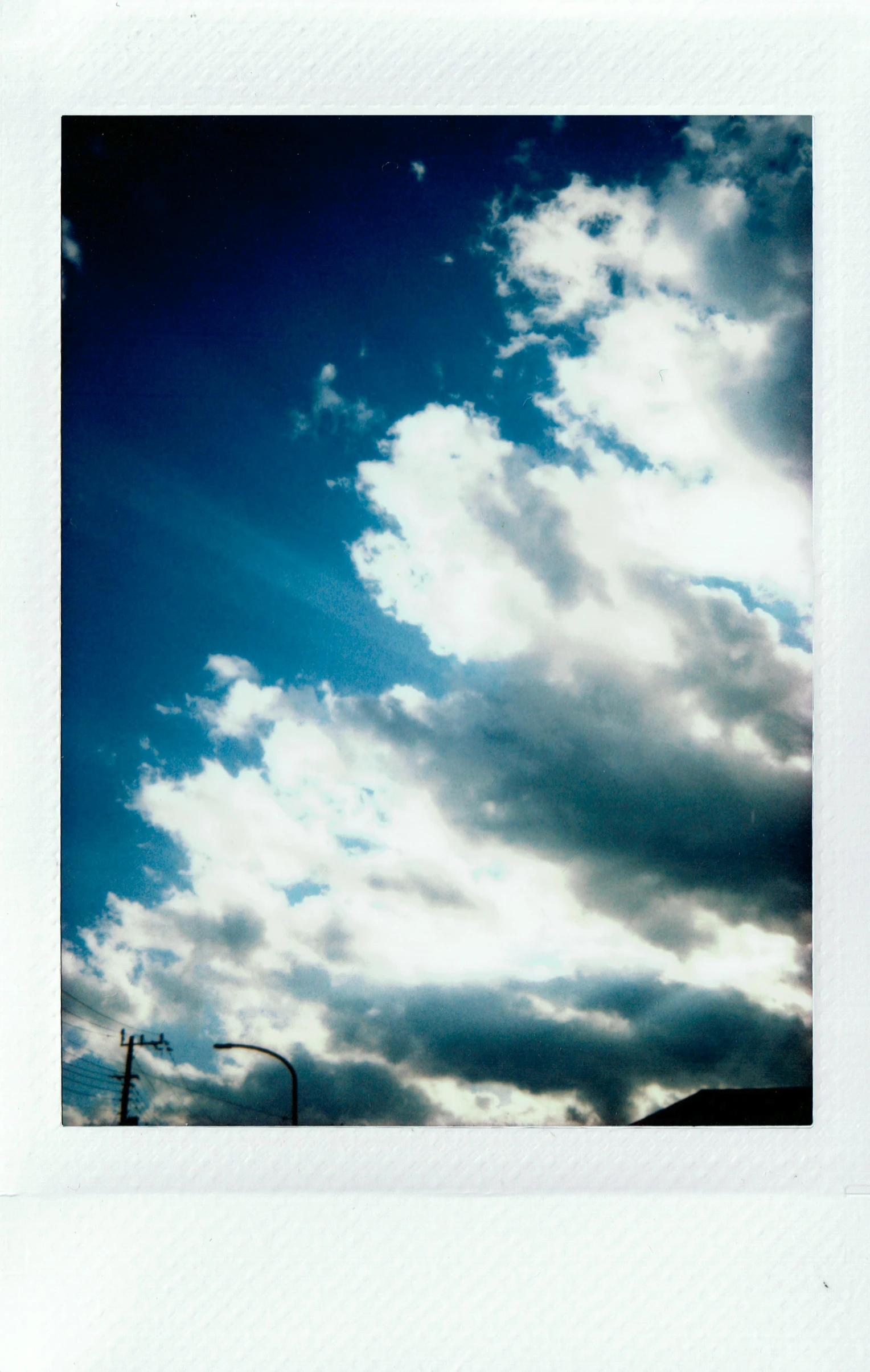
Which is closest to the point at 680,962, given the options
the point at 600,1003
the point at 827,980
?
the point at 600,1003

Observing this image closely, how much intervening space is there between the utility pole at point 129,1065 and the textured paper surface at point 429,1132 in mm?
37

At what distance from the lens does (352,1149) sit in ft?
4.75

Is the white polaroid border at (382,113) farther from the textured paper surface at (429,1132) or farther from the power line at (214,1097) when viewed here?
the power line at (214,1097)

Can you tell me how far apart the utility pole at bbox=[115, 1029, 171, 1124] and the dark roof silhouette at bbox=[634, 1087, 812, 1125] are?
78 centimetres

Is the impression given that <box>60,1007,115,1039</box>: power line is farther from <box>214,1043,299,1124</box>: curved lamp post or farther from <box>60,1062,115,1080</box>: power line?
<box>214,1043,299,1124</box>: curved lamp post

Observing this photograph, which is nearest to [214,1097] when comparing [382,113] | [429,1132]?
[429,1132]

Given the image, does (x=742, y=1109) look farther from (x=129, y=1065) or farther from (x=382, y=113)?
(x=382, y=113)

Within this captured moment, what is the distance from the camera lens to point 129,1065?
1.43m

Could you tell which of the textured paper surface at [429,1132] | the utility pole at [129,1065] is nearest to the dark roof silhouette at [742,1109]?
the textured paper surface at [429,1132]

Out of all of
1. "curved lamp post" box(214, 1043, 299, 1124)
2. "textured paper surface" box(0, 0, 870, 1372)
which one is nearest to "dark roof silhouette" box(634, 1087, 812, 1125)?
"textured paper surface" box(0, 0, 870, 1372)

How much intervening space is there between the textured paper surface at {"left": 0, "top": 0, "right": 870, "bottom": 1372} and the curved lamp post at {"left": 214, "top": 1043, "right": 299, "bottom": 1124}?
44mm

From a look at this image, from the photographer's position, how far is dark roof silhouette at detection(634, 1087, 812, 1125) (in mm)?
1435

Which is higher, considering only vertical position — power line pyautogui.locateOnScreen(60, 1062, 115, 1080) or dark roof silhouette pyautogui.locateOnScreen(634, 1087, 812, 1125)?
power line pyautogui.locateOnScreen(60, 1062, 115, 1080)

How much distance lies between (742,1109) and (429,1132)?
1.66ft
